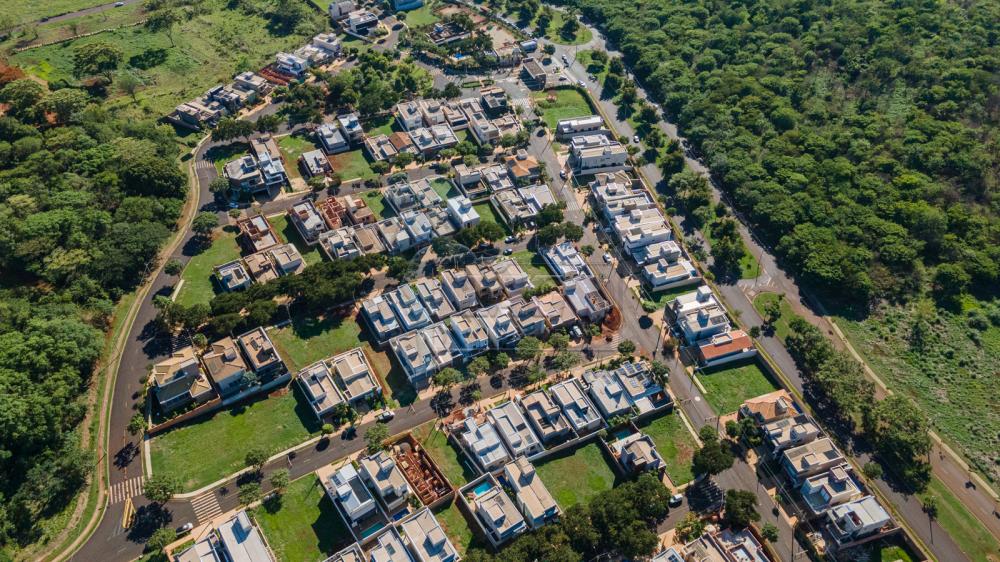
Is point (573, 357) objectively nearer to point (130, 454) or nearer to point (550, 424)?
point (550, 424)

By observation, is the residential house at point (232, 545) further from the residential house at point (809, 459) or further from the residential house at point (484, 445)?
the residential house at point (809, 459)

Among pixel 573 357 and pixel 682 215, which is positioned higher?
pixel 682 215

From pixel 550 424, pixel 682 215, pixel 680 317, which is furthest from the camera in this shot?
pixel 682 215

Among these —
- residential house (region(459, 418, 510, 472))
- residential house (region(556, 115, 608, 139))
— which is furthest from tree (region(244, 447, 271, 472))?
residential house (region(556, 115, 608, 139))

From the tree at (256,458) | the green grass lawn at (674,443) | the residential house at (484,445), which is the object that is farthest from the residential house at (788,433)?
the tree at (256,458)

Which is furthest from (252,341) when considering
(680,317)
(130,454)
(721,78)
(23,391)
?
(721,78)

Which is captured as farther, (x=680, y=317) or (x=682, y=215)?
(x=682, y=215)

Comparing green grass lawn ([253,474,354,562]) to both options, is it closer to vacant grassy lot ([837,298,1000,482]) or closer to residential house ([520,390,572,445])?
residential house ([520,390,572,445])
